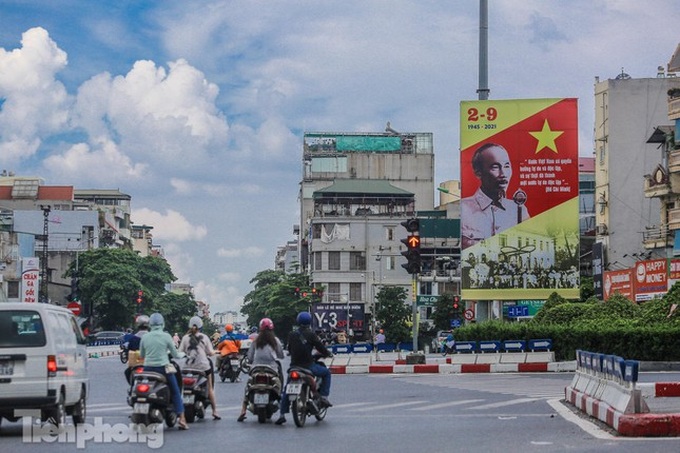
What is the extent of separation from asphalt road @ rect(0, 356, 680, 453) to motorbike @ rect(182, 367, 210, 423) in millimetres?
247

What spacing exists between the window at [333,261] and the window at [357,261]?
3.71 ft

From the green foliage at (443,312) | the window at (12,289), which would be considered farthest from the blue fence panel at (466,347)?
the window at (12,289)

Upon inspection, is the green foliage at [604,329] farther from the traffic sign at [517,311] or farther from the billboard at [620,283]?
the billboard at [620,283]

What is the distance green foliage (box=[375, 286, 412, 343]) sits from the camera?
9581 cm

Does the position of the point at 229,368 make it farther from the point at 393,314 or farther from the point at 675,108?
the point at 393,314

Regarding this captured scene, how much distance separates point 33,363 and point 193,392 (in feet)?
9.15

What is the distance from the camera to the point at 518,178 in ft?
149

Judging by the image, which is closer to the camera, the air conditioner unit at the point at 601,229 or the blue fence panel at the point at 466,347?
the blue fence panel at the point at 466,347

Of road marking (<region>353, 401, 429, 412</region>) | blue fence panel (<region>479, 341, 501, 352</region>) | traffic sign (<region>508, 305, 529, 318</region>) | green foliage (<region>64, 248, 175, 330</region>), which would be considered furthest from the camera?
green foliage (<region>64, 248, 175, 330</region>)

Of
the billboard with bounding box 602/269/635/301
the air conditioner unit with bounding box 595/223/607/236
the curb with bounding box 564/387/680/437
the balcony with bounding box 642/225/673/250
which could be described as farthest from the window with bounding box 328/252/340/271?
the curb with bounding box 564/387/680/437

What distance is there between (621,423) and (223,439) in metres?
4.77

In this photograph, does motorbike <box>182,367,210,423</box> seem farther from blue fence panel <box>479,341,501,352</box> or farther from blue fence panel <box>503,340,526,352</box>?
blue fence panel <box>479,341,501,352</box>

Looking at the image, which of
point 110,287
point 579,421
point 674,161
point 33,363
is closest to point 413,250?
point 579,421

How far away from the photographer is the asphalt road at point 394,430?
13539mm
